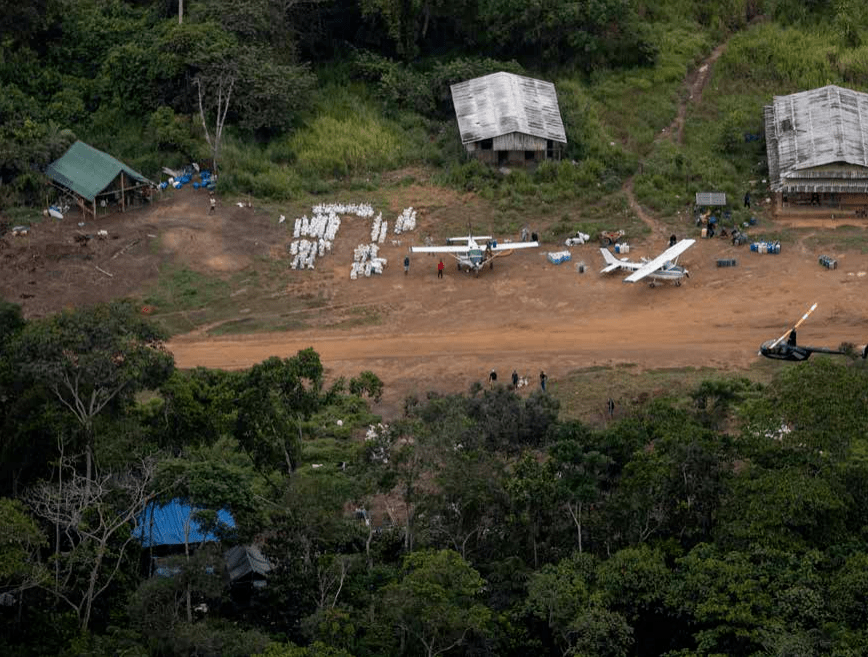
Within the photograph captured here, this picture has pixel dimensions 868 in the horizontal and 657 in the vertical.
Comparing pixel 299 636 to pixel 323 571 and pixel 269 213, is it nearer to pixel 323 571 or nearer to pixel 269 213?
pixel 323 571

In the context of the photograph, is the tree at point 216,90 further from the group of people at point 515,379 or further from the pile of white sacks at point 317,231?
the group of people at point 515,379

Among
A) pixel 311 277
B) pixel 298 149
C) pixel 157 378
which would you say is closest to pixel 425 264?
pixel 311 277

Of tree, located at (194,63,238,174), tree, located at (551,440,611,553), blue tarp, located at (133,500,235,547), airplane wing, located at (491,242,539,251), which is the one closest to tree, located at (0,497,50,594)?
blue tarp, located at (133,500,235,547)

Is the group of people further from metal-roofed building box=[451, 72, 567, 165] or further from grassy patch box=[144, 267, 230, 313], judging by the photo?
metal-roofed building box=[451, 72, 567, 165]

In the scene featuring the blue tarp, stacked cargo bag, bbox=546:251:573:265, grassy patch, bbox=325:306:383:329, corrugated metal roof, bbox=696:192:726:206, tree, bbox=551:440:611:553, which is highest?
corrugated metal roof, bbox=696:192:726:206

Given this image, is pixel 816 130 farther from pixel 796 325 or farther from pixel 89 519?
pixel 89 519

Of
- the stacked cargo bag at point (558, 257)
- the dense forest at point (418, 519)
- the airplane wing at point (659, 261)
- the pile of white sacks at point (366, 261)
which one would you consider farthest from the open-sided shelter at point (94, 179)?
the airplane wing at point (659, 261)
